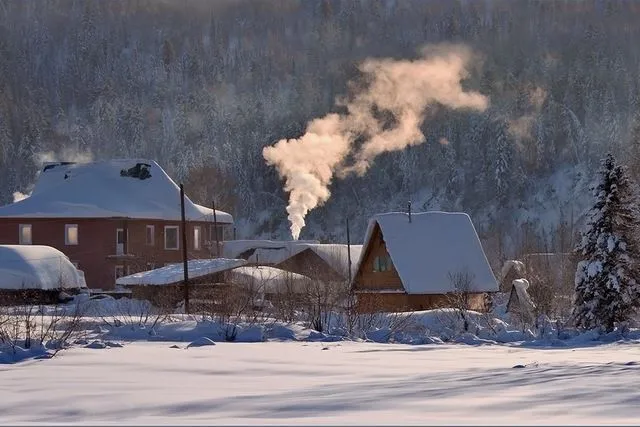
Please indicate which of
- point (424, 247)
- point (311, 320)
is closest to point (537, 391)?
point (311, 320)

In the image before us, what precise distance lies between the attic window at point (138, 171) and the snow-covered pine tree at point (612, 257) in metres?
42.0

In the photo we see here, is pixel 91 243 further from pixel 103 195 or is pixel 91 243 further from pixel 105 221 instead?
pixel 103 195

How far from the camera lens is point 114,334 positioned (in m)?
22.9

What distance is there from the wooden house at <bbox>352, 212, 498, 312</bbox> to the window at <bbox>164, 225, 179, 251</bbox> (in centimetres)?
1974

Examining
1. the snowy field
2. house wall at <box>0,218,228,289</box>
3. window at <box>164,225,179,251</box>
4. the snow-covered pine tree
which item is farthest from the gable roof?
the snowy field

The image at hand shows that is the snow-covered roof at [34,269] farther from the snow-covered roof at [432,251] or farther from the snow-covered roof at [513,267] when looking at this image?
the snow-covered roof at [513,267]

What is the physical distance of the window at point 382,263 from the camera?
49531 millimetres

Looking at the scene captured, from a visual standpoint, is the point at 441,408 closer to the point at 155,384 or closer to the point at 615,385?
the point at 615,385

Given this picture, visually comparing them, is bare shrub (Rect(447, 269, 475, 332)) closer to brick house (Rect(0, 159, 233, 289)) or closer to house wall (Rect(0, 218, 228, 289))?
brick house (Rect(0, 159, 233, 289))

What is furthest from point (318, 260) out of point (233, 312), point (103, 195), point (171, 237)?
point (233, 312)

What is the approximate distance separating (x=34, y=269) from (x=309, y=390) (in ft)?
142

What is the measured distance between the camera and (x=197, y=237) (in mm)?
68688

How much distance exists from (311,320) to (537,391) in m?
16.7

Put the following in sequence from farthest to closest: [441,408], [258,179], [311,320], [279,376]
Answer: [258,179] < [311,320] < [279,376] < [441,408]
